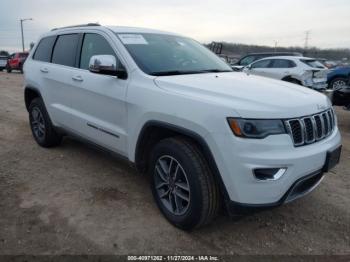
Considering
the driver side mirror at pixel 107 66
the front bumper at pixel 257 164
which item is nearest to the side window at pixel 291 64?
the driver side mirror at pixel 107 66

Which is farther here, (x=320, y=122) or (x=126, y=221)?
(x=126, y=221)

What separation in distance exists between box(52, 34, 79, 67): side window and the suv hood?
1.78 m

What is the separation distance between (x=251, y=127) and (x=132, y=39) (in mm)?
1946

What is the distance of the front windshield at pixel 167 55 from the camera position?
381 centimetres

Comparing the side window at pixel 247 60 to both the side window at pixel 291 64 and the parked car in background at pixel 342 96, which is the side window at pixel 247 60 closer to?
the side window at pixel 291 64

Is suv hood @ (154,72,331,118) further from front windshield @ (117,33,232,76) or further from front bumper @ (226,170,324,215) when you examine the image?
front bumper @ (226,170,324,215)

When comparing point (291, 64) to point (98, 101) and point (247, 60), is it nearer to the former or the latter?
point (247, 60)

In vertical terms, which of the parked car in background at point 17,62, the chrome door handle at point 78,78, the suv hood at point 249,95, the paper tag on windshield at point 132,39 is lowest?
the parked car in background at point 17,62

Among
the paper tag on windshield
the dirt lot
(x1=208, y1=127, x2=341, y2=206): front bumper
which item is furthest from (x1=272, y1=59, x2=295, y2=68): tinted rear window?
(x1=208, y1=127, x2=341, y2=206): front bumper

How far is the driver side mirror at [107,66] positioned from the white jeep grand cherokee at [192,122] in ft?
0.03

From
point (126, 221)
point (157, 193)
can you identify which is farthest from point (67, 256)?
point (157, 193)

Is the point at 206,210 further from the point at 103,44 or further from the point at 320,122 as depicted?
the point at 103,44

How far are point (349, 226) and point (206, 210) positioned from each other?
A: 60.7 inches

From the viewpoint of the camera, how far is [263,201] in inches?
112
